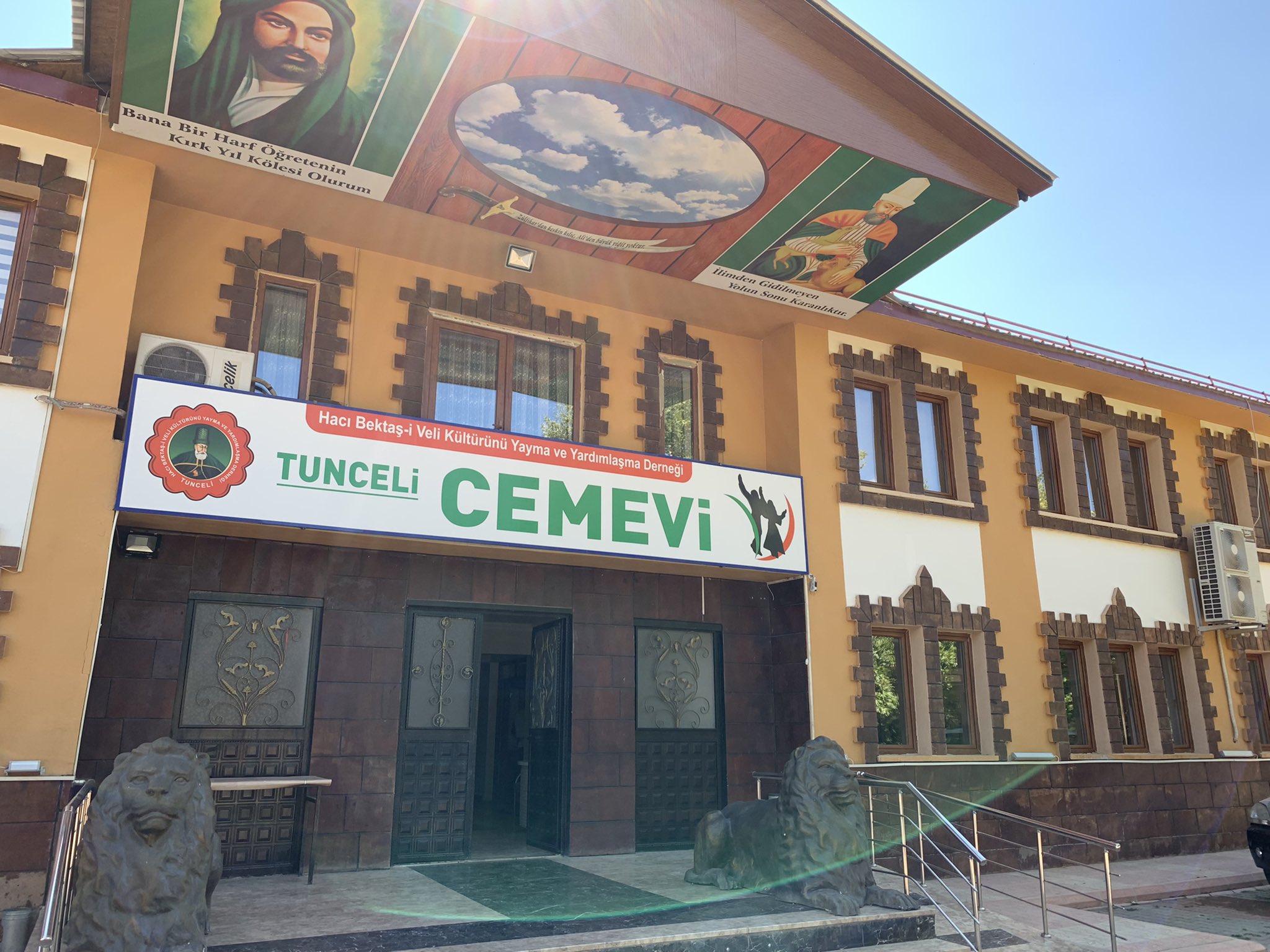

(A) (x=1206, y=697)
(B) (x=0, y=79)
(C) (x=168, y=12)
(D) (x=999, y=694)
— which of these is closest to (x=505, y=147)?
(C) (x=168, y=12)

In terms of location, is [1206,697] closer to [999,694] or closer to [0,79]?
[999,694]

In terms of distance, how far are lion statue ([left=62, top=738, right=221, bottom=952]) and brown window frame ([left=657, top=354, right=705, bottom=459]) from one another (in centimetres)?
646

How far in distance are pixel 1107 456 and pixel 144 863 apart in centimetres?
1322

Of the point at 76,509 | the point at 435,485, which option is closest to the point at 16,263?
the point at 76,509

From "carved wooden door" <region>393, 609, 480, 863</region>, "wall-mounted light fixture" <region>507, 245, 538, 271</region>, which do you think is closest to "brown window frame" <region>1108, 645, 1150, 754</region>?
"carved wooden door" <region>393, 609, 480, 863</region>

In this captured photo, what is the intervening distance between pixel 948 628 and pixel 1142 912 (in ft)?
11.4

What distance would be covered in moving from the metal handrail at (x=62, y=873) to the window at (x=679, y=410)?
22.1 ft

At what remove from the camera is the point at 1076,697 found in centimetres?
→ 1244

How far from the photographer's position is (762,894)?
735 cm

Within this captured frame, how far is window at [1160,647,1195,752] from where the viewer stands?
13195 millimetres

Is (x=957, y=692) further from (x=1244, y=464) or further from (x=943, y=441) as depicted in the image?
(x=1244, y=464)

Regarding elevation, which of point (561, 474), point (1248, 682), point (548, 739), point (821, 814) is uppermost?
point (561, 474)

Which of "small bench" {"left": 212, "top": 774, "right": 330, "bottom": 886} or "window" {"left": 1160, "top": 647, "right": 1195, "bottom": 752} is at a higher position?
"window" {"left": 1160, "top": 647, "right": 1195, "bottom": 752}

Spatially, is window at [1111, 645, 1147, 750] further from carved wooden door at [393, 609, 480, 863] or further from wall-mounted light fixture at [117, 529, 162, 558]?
wall-mounted light fixture at [117, 529, 162, 558]
